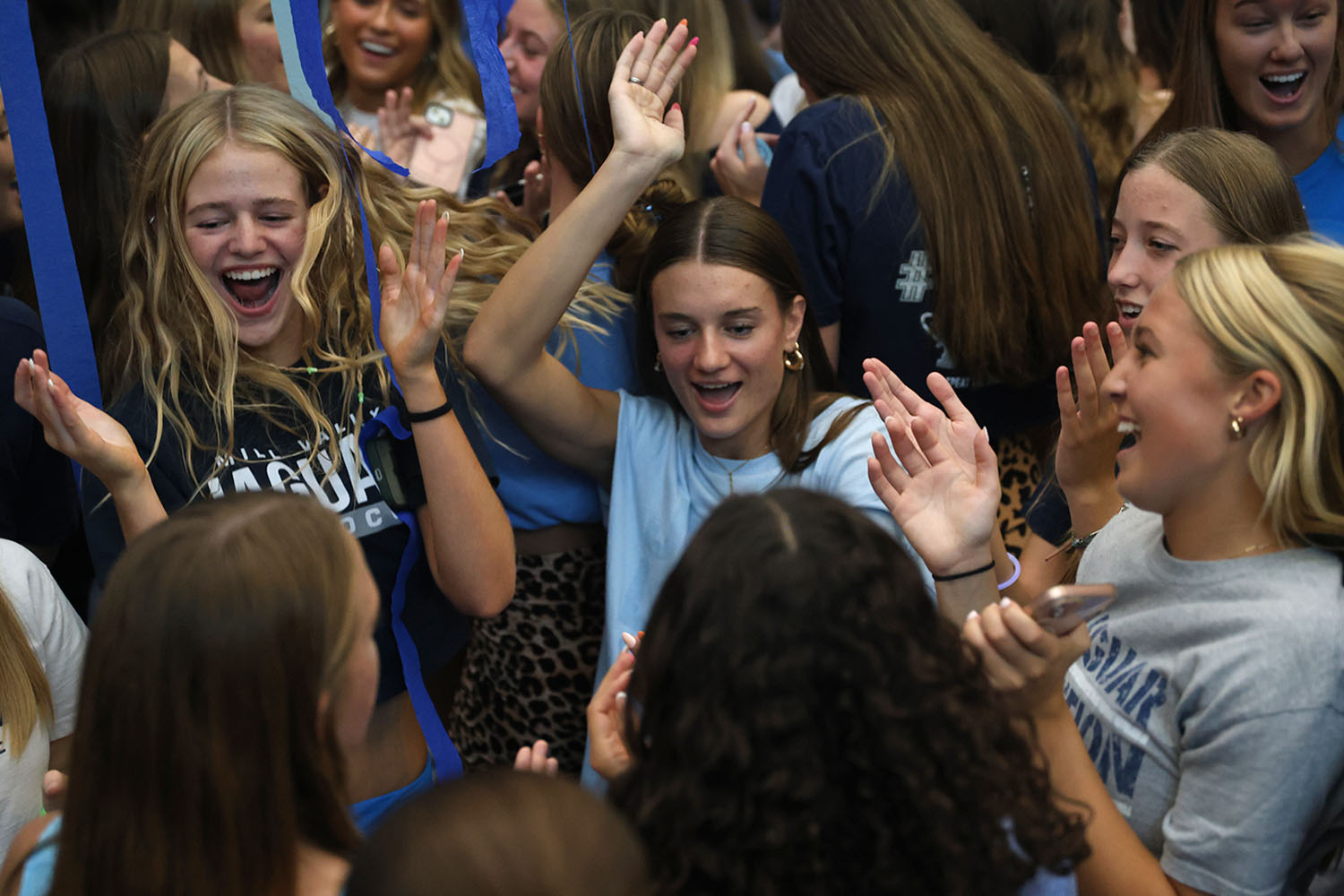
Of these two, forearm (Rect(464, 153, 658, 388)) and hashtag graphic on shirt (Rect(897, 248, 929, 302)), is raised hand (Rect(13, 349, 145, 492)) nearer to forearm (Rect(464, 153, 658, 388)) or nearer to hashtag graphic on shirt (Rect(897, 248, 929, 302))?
forearm (Rect(464, 153, 658, 388))

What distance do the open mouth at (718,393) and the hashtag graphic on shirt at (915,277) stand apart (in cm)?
49

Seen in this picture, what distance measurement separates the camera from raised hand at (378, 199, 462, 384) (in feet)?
7.09

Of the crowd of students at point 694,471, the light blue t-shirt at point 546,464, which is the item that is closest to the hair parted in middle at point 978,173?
the crowd of students at point 694,471

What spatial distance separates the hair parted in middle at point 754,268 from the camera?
246cm

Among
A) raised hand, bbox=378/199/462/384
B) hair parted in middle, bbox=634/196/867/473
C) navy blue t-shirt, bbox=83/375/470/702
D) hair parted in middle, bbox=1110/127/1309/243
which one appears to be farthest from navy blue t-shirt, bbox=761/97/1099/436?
navy blue t-shirt, bbox=83/375/470/702

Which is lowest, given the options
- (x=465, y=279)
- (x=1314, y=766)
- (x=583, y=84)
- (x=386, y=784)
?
(x=386, y=784)

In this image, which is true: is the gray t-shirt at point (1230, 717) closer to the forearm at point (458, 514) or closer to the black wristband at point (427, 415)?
the forearm at point (458, 514)

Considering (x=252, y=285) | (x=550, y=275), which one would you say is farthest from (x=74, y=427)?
(x=550, y=275)

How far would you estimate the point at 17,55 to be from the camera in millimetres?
2018

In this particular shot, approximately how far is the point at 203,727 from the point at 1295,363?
51.5 inches

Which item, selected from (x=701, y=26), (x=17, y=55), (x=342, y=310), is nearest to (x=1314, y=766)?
(x=342, y=310)

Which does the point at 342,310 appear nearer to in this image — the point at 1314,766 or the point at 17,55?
the point at 17,55

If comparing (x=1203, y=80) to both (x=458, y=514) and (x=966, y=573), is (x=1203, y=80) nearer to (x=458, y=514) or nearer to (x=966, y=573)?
(x=966, y=573)

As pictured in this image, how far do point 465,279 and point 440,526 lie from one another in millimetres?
674
